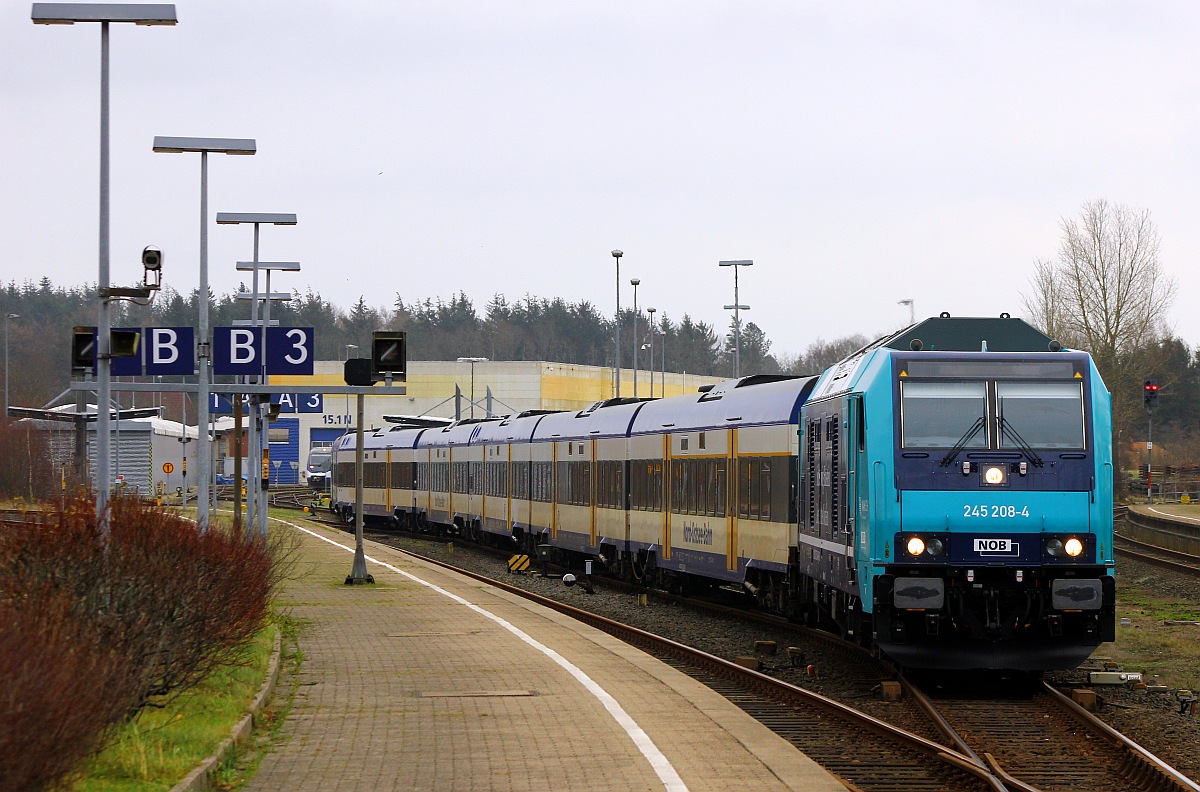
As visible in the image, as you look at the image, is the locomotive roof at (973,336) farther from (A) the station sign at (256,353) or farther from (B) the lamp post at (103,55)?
(A) the station sign at (256,353)

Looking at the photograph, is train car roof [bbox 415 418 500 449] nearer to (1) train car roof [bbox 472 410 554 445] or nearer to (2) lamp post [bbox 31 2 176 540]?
(1) train car roof [bbox 472 410 554 445]

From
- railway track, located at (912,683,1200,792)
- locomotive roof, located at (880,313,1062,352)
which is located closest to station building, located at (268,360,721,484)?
locomotive roof, located at (880,313,1062,352)

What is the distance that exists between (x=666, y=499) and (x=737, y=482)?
418 centimetres

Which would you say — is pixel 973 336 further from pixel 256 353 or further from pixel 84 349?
pixel 256 353

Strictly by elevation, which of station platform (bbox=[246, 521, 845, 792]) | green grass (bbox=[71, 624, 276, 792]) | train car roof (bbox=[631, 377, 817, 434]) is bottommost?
station platform (bbox=[246, 521, 845, 792])

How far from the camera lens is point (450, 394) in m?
108

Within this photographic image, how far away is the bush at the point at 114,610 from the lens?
7008 mm

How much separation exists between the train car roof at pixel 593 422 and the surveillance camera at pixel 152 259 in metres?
12.1

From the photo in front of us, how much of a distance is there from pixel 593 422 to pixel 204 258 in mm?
8620

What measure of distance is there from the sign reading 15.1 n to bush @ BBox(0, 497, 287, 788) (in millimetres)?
13358

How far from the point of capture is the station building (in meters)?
106

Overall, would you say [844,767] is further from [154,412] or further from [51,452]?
[154,412]

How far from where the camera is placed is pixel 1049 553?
556 inches

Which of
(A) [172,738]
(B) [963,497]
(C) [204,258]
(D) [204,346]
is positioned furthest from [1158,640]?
(C) [204,258]
